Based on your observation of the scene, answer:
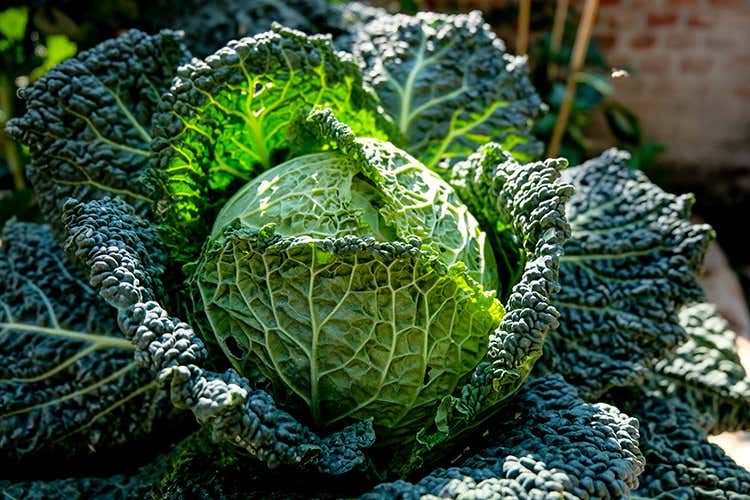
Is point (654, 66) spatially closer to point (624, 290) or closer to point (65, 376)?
point (624, 290)

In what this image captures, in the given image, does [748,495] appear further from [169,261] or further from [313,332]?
[169,261]

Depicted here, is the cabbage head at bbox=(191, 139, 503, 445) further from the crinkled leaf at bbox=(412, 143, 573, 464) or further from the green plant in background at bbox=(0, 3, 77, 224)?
the green plant in background at bbox=(0, 3, 77, 224)

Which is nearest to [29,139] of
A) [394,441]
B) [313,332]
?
[313,332]

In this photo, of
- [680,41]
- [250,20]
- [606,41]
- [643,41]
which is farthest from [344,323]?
[680,41]

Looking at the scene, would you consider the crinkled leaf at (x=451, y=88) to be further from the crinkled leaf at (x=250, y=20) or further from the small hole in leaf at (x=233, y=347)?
the small hole in leaf at (x=233, y=347)

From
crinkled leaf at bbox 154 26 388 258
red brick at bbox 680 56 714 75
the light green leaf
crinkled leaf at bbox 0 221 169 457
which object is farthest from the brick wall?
crinkled leaf at bbox 0 221 169 457

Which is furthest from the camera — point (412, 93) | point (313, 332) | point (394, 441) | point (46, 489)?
point (412, 93)

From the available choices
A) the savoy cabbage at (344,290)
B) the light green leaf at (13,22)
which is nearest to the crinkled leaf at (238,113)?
the savoy cabbage at (344,290)
